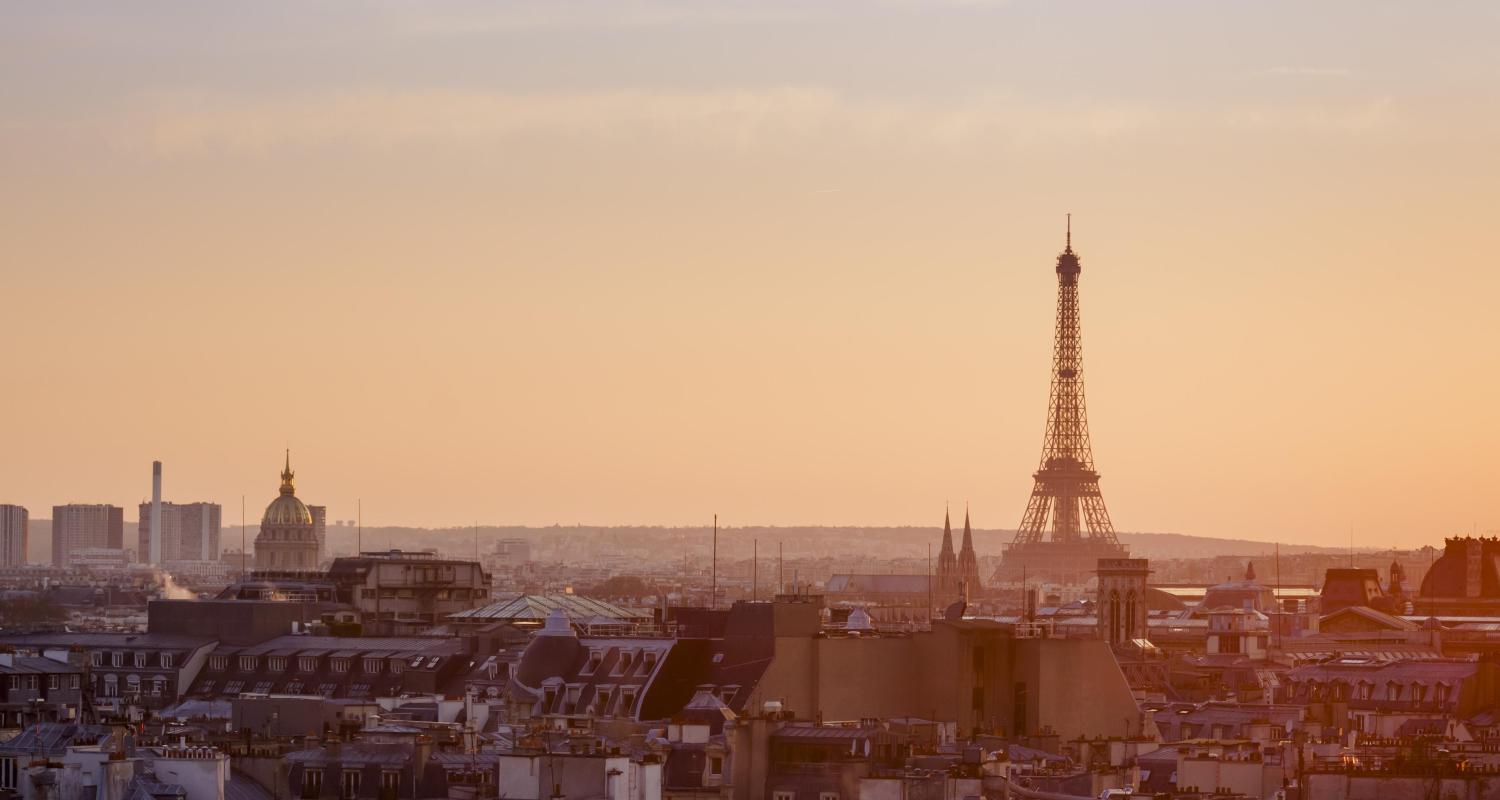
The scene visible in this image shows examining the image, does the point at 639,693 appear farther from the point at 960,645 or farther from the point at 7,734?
the point at 7,734

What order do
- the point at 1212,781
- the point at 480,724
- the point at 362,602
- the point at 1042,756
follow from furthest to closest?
the point at 362,602
the point at 480,724
the point at 1042,756
the point at 1212,781

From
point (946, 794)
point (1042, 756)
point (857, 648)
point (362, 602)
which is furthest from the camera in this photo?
point (362, 602)

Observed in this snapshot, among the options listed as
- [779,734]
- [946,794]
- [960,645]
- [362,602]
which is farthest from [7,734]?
[362,602]

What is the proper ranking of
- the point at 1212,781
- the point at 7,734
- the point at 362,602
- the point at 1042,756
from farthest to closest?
the point at 362,602
the point at 1042,756
the point at 7,734
the point at 1212,781

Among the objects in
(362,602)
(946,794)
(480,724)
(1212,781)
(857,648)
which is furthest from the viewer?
(362,602)

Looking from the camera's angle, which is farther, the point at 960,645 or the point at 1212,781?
the point at 960,645

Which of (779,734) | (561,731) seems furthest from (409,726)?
(779,734)

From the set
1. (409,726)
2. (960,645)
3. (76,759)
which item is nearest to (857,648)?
(960,645)

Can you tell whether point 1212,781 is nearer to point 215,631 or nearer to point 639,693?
point 639,693

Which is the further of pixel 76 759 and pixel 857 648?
pixel 857 648
